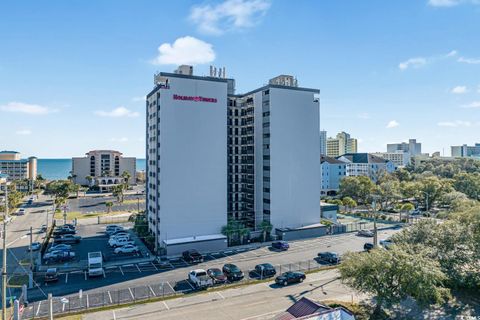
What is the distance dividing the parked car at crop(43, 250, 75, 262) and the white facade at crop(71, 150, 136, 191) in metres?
95.1

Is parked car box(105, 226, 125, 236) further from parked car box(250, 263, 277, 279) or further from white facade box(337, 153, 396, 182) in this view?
white facade box(337, 153, 396, 182)

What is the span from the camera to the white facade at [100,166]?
144 metres

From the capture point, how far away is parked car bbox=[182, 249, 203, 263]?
150ft

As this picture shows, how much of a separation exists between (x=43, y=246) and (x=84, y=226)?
713 inches

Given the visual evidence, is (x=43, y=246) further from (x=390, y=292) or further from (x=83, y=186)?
(x=83, y=186)

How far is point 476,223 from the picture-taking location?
34656 millimetres

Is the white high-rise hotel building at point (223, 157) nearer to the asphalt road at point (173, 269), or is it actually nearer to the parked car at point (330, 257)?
the asphalt road at point (173, 269)

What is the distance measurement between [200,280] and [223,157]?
22.8 m

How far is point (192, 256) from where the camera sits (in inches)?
1807

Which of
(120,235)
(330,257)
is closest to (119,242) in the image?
(120,235)

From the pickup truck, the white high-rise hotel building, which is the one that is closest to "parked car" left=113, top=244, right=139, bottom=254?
the white high-rise hotel building

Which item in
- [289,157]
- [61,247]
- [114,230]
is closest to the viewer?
[61,247]

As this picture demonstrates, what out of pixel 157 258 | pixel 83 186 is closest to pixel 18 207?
pixel 83 186

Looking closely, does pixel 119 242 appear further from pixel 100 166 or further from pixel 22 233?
pixel 100 166
